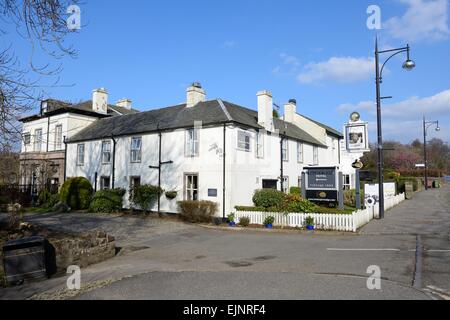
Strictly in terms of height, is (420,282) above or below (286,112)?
below

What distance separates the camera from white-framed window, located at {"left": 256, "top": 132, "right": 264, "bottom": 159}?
21656 mm

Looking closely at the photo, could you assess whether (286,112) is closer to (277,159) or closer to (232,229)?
(277,159)

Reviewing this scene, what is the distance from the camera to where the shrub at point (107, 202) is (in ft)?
75.0

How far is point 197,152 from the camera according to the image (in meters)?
20.7

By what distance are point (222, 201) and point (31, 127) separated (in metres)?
24.0

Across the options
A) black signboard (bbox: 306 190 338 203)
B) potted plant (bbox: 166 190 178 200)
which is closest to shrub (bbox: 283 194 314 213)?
black signboard (bbox: 306 190 338 203)

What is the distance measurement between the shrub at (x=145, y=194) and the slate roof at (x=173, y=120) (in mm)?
3864

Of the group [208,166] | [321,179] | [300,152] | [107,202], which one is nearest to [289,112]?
[300,152]

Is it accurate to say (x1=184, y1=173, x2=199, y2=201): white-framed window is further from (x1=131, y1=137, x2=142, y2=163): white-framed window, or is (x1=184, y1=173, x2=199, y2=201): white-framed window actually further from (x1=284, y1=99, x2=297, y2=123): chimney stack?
(x1=284, y1=99, x2=297, y2=123): chimney stack

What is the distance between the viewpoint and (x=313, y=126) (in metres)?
32.8

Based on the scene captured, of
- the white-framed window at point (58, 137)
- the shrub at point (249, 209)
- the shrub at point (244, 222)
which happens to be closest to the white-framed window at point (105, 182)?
the white-framed window at point (58, 137)

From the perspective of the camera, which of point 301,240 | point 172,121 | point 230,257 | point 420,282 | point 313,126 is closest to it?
point 420,282

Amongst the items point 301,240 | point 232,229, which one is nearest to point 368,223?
point 301,240

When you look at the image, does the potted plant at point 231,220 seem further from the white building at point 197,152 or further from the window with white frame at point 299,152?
the window with white frame at point 299,152
